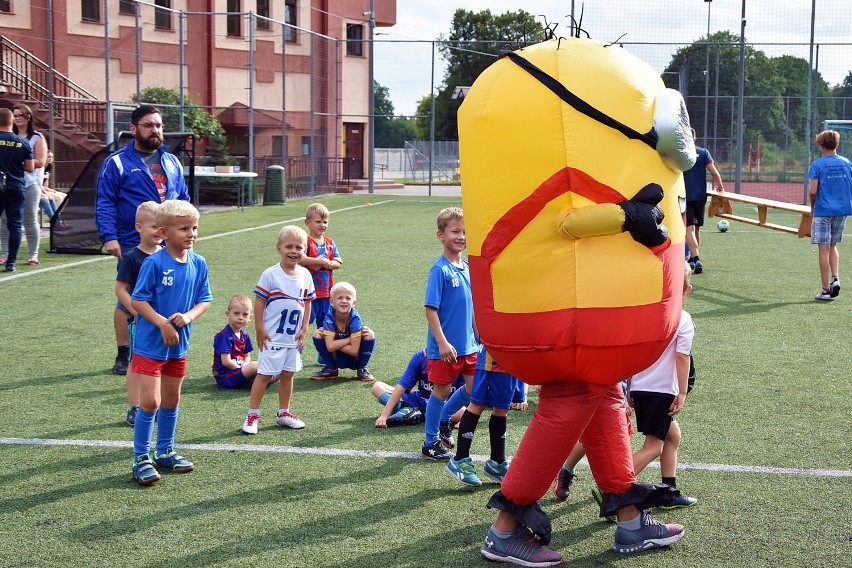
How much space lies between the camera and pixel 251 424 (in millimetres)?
6062

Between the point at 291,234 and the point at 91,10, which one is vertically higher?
the point at 91,10

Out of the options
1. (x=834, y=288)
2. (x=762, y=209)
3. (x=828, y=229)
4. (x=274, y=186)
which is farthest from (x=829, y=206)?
(x=274, y=186)

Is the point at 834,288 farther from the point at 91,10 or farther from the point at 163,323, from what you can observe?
the point at 91,10

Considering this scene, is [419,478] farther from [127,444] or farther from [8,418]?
[8,418]

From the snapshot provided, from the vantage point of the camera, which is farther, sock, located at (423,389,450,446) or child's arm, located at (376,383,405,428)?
child's arm, located at (376,383,405,428)

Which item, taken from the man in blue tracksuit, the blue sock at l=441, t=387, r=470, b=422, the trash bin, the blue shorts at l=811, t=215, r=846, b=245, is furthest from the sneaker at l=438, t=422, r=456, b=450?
the trash bin

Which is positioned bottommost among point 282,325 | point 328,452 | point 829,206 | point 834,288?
point 328,452

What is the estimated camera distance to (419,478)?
5.27m

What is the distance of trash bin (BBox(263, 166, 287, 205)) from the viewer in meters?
25.1

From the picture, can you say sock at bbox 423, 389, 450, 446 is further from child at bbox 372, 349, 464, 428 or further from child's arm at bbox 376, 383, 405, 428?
child's arm at bbox 376, 383, 405, 428

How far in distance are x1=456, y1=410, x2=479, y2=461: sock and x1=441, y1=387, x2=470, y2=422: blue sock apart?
37 centimetres

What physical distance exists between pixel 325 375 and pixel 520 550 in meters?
3.61

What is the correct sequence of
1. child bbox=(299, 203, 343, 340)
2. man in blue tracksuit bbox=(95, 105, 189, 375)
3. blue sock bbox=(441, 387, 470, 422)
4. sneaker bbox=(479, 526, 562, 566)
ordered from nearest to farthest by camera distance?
sneaker bbox=(479, 526, 562, 566) → blue sock bbox=(441, 387, 470, 422) → man in blue tracksuit bbox=(95, 105, 189, 375) → child bbox=(299, 203, 343, 340)

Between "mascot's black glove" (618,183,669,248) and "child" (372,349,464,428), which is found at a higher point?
"mascot's black glove" (618,183,669,248)
